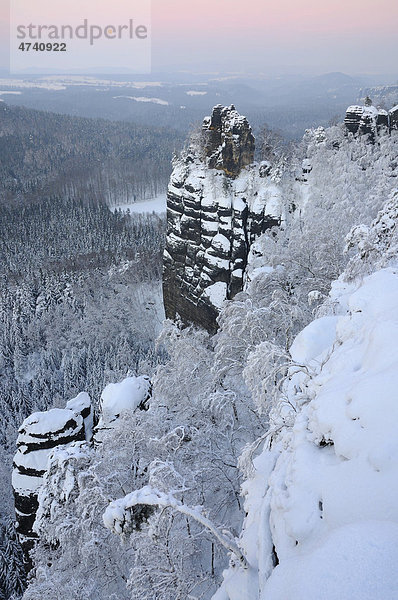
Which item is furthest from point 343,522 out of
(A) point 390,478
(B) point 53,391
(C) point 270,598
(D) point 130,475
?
(B) point 53,391

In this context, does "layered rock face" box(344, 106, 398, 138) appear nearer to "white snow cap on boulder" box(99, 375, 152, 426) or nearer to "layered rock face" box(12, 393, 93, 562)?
"white snow cap on boulder" box(99, 375, 152, 426)

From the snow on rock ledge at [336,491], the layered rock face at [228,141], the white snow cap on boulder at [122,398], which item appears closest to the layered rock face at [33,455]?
the white snow cap on boulder at [122,398]

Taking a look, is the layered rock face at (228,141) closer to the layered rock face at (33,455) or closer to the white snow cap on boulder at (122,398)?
the white snow cap on boulder at (122,398)

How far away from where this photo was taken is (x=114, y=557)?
9.40 meters

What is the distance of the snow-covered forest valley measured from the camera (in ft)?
12.3

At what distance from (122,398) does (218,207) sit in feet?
71.1

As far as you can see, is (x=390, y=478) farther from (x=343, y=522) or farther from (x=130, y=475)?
(x=130, y=475)

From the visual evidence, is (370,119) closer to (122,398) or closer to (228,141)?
(228,141)

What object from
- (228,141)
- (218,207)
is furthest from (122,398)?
(228,141)

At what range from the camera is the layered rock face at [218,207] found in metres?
30.5

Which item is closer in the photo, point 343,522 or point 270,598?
point 270,598

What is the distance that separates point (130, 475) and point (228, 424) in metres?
3.30

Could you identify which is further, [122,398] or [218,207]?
[218,207]

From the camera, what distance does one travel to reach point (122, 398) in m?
13.5
